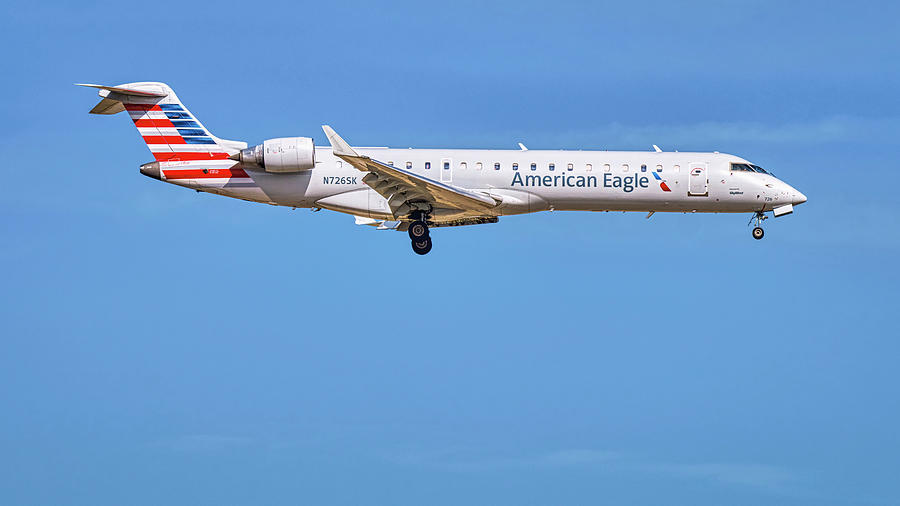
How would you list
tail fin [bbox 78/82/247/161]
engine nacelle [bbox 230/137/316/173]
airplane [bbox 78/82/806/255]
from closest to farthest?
engine nacelle [bbox 230/137/316/173]
airplane [bbox 78/82/806/255]
tail fin [bbox 78/82/247/161]

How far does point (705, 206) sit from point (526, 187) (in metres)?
6.36

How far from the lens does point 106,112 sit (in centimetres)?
4456

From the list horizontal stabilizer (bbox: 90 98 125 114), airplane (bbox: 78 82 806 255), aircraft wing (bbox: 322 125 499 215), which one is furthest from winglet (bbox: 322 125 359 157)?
horizontal stabilizer (bbox: 90 98 125 114)

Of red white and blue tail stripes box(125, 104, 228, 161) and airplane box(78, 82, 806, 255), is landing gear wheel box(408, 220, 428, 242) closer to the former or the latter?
airplane box(78, 82, 806, 255)

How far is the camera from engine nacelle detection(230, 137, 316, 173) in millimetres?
42656

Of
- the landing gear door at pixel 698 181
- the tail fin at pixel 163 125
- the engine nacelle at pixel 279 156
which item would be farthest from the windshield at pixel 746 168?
the tail fin at pixel 163 125

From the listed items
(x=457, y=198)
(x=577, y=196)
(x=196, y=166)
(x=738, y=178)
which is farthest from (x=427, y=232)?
(x=738, y=178)

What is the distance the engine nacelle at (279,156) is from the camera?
140ft

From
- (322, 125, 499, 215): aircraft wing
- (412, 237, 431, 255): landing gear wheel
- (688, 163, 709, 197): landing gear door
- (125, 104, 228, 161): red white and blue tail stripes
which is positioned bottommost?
(412, 237, 431, 255): landing gear wheel

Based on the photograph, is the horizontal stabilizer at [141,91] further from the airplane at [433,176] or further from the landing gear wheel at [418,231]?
the landing gear wheel at [418,231]

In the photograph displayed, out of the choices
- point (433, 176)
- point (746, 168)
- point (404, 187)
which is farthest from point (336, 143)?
point (746, 168)

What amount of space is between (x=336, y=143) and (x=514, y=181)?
689 cm

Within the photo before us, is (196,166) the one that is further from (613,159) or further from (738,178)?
(738,178)

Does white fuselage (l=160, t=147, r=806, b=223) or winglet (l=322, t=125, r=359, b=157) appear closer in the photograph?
winglet (l=322, t=125, r=359, b=157)
